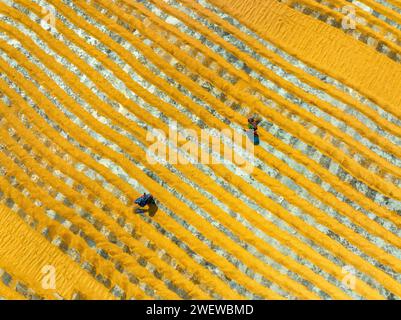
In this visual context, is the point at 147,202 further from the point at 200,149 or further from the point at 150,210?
the point at 200,149

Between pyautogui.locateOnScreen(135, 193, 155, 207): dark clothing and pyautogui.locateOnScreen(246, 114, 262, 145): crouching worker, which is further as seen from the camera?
pyautogui.locateOnScreen(246, 114, 262, 145): crouching worker

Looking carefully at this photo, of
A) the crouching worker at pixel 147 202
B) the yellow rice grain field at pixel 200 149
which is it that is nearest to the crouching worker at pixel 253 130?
the yellow rice grain field at pixel 200 149

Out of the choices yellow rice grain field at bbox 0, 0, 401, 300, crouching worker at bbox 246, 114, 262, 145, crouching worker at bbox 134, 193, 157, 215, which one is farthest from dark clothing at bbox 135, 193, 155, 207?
crouching worker at bbox 246, 114, 262, 145

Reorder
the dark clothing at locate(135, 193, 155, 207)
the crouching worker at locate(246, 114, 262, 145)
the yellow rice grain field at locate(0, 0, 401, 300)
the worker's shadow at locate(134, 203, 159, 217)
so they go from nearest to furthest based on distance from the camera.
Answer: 1. the yellow rice grain field at locate(0, 0, 401, 300)
2. the dark clothing at locate(135, 193, 155, 207)
3. the worker's shadow at locate(134, 203, 159, 217)
4. the crouching worker at locate(246, 114, 262, 145)

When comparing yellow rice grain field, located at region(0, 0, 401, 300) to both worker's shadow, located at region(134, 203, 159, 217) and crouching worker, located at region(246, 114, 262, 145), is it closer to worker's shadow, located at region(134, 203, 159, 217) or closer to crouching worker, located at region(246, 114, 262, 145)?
worker's shadow, located at region(134, 203, 159, 217)

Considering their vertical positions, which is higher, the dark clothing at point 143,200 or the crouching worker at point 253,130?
the crouching worker at point 253,130

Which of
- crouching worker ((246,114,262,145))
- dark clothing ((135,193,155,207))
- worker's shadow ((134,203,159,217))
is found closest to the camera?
dark clothing ((135,193,155,207))

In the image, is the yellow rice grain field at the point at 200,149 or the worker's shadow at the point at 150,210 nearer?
the yellow rice grain field at the point at 200,149

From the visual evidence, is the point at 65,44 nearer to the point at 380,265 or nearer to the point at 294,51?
the point at 294,51

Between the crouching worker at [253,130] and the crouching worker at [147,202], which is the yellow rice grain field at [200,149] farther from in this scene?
the crouching worker at [253,130]
